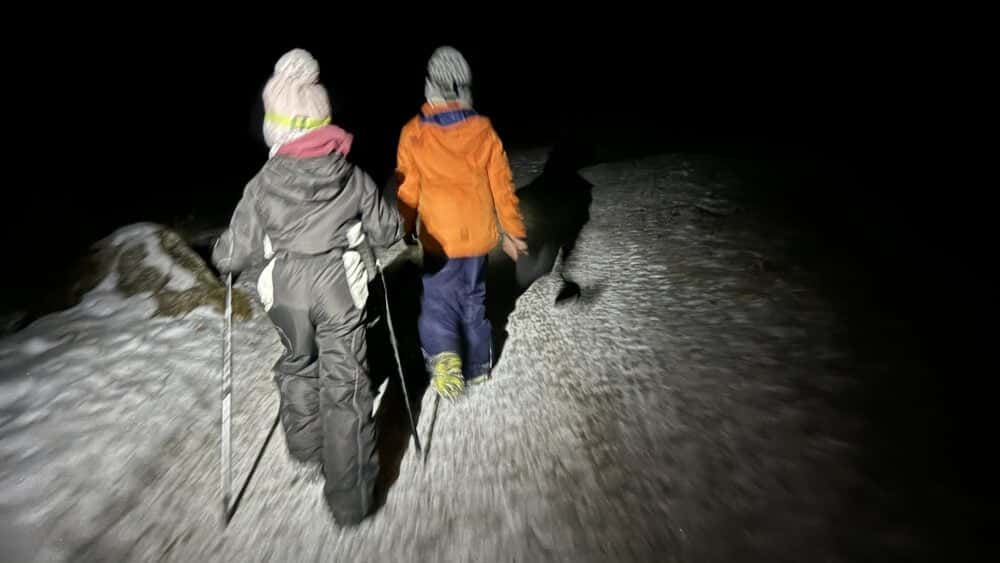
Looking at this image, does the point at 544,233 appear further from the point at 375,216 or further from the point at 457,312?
the point at 375,216

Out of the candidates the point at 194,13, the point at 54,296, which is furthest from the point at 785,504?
the point at 194,13

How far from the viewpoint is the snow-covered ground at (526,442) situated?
93.4 inches

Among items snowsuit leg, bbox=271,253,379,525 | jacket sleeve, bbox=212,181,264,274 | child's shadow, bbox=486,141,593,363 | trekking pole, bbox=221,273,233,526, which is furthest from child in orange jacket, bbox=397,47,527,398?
trekking pole, bbox=221,273,233,526

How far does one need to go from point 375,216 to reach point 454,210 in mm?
727

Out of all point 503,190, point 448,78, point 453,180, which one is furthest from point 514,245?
point 448,78

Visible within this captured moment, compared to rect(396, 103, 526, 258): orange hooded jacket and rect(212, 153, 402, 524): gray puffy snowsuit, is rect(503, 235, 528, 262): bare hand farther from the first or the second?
rect(212, 153, 402, 524): gray puffy snowsuit

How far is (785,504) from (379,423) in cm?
251

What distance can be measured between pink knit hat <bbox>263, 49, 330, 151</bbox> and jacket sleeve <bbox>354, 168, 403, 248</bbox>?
0.33 metres

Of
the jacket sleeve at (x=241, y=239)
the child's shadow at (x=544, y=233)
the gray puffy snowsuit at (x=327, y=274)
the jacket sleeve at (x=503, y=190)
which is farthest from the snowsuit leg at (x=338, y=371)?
the child's shadow at (x=544, y=233)

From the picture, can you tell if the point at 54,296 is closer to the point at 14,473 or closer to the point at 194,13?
the point at 14,473

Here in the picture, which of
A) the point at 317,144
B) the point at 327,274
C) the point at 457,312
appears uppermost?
the point at 317,144

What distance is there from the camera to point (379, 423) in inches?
129

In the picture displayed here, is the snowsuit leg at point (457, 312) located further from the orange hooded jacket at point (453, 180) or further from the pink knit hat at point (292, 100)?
the pink knit hat at point (292, 100)

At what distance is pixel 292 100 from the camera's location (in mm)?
2176
